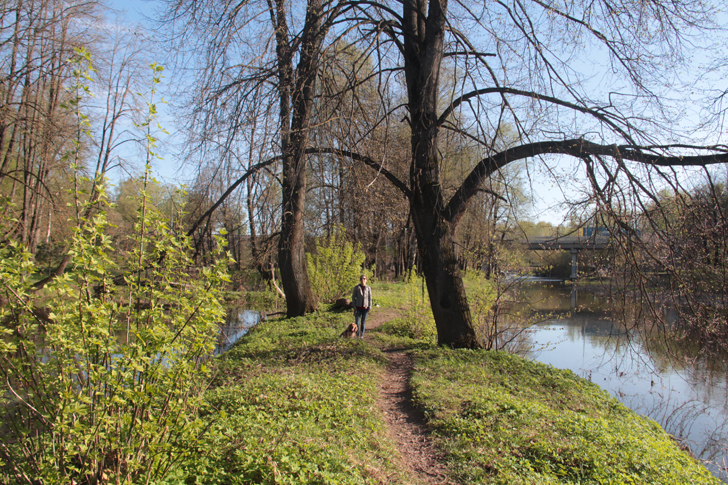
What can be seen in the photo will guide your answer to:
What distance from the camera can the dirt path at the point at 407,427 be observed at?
13.5 feet

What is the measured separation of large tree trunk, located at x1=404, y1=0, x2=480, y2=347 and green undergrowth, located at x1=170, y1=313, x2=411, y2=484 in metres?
1.72

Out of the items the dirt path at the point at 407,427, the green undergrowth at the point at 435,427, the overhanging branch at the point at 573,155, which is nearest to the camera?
the green undergrowth at the point at 435,427

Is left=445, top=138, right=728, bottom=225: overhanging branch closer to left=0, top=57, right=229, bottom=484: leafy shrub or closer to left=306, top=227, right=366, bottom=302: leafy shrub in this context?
left=0, top=57, right=229, bottom=484: leafy shrub

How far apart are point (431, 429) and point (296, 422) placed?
1661 millimetres

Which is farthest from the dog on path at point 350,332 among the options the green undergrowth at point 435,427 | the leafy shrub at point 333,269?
the leafy shrub at point 333,269

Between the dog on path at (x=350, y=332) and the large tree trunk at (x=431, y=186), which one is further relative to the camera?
the dog on path at (x=350, y=332)

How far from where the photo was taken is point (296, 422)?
445cm

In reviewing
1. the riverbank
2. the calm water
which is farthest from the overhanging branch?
the riverbank

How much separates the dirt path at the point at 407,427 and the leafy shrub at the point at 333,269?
7704 millimetres

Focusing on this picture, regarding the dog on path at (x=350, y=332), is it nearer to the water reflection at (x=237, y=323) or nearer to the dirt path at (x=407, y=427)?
the dirt path at (x=407, y=427)

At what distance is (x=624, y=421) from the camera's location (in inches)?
221

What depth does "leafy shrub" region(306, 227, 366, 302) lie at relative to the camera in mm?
15617

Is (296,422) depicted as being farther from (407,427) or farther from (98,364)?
(98,364)

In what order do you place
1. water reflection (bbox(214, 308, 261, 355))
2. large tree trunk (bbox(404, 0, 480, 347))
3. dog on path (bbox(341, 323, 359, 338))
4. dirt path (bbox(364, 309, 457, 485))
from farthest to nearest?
water reflection (bbox(214, 308, 261, 355)) < dog on path (bbox(341, 323, 359, 338)) < large tree trunk (bbox(404, 0, 480, 347)) < dirt path (bbox(364, 309, 457, 485))
